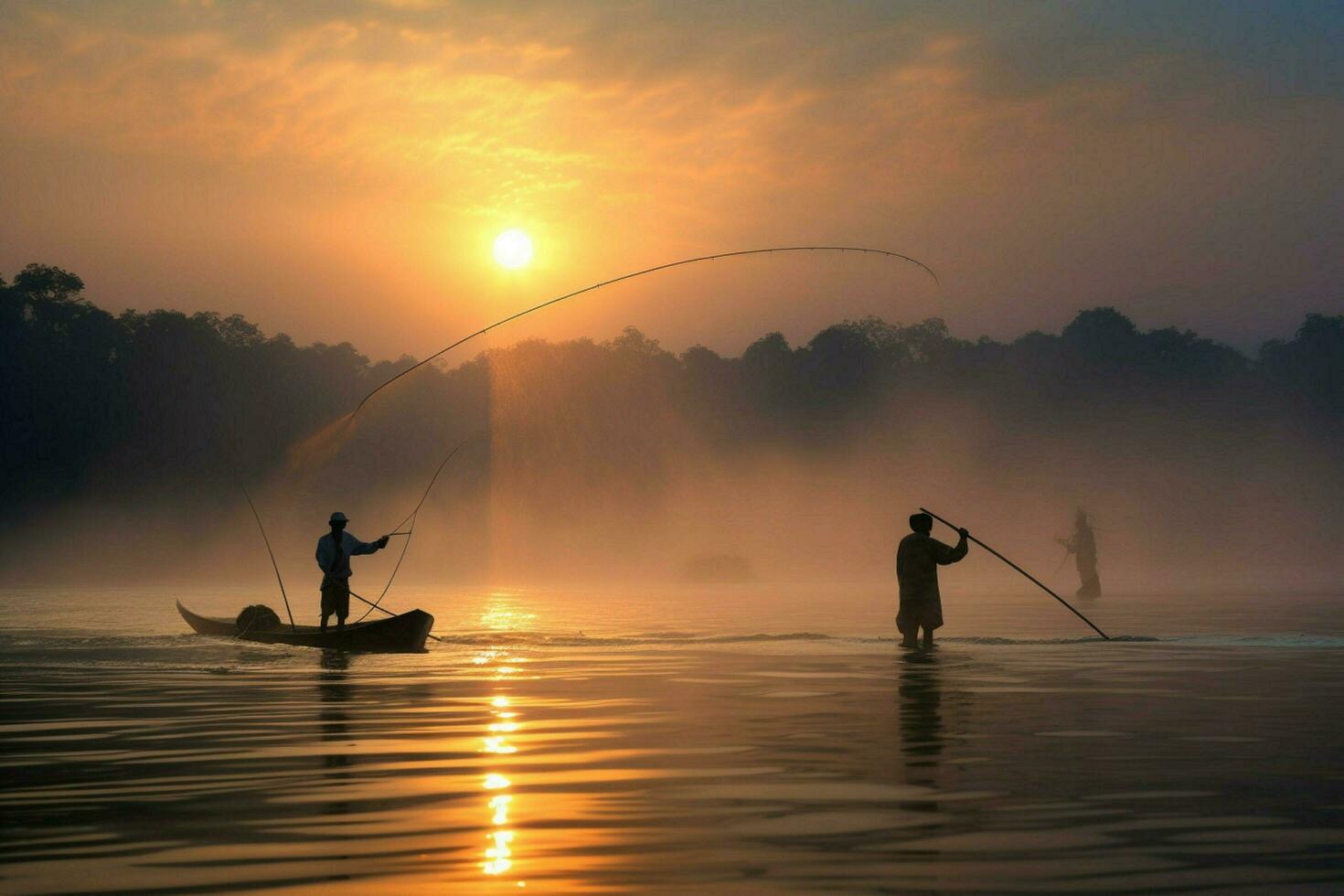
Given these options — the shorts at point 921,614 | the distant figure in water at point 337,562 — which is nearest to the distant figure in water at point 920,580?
the shorts at point 921,614

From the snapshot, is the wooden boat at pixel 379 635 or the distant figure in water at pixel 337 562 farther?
the distant figure in water at pixel 337 562

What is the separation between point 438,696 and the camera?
57.8 ft

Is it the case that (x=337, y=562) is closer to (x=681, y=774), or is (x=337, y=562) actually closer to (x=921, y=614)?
(x=921, y=614)

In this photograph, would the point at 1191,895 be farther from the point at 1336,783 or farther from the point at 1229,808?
the point at 1336,783

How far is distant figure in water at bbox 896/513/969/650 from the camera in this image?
24641 millimetres

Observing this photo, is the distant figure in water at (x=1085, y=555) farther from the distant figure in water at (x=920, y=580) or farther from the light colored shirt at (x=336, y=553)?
the light colored shirt at (x=336, y=553)

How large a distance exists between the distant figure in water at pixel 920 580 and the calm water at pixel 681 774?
3.16 ft

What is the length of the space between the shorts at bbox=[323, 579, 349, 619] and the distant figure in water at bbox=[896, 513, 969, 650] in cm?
924

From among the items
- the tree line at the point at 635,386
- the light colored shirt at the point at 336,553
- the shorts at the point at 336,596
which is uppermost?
the tree line at the point at 635,386

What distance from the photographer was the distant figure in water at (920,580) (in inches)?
970

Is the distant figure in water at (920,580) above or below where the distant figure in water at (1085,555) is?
below

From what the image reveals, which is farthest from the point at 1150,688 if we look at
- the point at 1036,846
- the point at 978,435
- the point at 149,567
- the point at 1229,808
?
the point at 978,435

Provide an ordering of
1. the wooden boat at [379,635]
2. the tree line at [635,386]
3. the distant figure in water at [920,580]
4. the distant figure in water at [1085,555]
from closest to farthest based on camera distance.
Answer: the distant figure in water at [920,580]
the wooden boat at [379,635]
the distant figure in water at [1085,555]
the tree line at [635,386]

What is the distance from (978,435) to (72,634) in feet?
426
